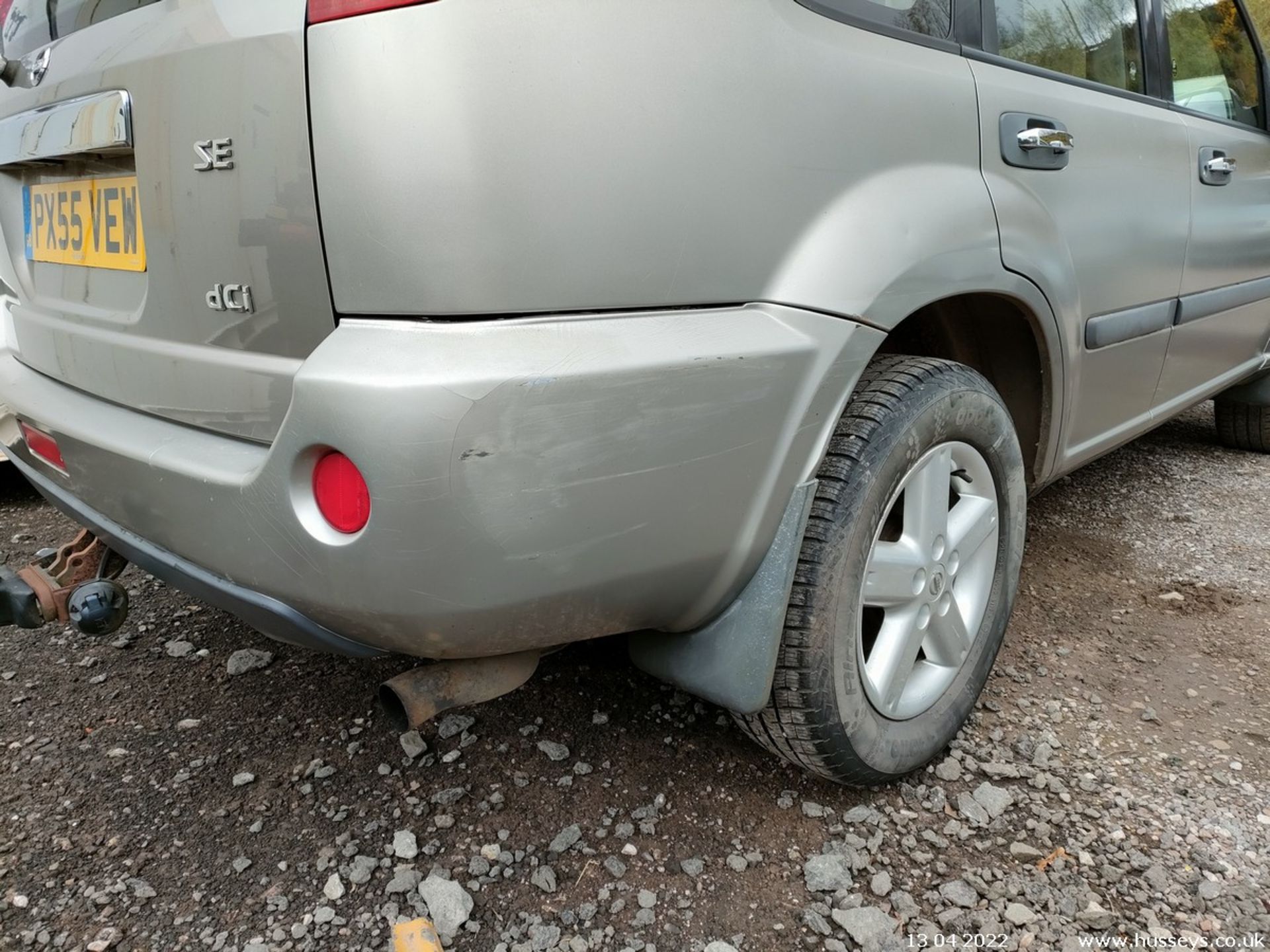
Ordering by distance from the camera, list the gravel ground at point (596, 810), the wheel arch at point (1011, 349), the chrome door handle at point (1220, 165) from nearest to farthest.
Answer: the gravel ground at point (596, 810)
the wheel arch at point (1011, 349)
the chrome door handle at point (1220, 165)

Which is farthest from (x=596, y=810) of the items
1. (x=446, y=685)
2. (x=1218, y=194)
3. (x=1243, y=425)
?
(x=1243, y=425)

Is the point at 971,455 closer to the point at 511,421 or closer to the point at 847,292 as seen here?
the point at 847,292

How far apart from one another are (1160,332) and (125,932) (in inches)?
98.8

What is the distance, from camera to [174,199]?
128 centimetres

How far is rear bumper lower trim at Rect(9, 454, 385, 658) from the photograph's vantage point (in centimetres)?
129

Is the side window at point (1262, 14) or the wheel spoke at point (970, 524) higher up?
the wheel spoke at point (970, 524)

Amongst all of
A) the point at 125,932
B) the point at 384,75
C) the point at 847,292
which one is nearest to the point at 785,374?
the point at 847,292

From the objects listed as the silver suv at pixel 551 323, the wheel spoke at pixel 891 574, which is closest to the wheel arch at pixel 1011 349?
the silver suv at pixel 551 323

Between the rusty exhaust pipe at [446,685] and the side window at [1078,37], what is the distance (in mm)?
1420

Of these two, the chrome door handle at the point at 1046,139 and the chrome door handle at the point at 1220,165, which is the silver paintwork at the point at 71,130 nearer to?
the chrome door handle at the point at 1046,139

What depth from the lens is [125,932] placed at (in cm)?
140

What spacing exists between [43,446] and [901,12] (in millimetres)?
1632

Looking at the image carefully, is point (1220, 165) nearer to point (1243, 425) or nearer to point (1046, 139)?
point (1046, 139)

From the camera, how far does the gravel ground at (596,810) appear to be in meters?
1.42
